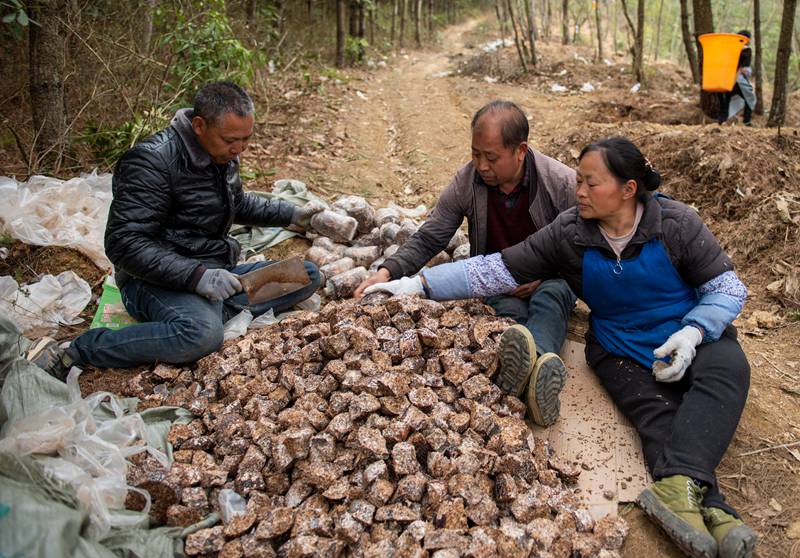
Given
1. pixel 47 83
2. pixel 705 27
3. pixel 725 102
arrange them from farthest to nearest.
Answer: pixel 725 102 → pixel 705 27 → pixel 47 83

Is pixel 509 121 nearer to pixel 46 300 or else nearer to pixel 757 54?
pixel 46 300

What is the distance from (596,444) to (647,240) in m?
0.82

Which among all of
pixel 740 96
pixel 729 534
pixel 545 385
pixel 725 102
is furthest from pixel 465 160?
pixel 729 534

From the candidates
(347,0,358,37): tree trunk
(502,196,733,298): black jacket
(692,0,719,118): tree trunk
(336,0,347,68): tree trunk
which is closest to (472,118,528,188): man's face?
(502,196,733,298): black jacket

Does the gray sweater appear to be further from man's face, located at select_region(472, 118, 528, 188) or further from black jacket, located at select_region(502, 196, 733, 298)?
black jacket, located at select_region(502, 196, 733, 298)

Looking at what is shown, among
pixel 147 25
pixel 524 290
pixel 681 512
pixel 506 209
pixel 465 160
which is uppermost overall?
pixel 147 25

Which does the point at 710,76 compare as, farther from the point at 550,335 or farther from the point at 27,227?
the point at 27,227

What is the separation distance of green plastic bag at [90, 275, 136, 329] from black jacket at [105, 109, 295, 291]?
0.21m

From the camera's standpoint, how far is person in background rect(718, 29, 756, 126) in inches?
270

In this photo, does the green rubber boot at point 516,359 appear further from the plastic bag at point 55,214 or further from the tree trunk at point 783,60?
the tree trunk at point 783,60

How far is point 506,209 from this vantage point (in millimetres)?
3121

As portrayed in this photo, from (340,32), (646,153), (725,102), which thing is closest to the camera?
(646,153)

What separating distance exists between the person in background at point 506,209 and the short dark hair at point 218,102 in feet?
3.21

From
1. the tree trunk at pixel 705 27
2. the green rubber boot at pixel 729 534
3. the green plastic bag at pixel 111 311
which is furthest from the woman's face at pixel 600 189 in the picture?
the tree trunk at pixel 705 27
